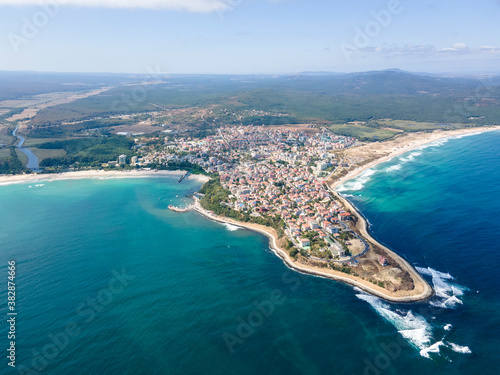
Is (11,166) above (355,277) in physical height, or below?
below

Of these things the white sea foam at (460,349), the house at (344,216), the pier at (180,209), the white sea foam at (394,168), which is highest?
the house at (344,216)

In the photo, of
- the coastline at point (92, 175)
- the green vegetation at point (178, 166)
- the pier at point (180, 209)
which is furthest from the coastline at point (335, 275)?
the green vegetation at point (178, 166)

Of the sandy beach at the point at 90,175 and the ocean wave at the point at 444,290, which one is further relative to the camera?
the sandy beach at the point at 90,175

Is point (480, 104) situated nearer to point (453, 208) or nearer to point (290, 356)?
point (453, 208)

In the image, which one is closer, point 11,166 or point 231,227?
point 231,227

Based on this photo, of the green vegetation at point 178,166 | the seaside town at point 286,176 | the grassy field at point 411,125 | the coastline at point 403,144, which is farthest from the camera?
the grassy field at point 411,125

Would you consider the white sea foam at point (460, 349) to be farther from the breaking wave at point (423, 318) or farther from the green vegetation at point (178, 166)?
the green vegetation at point (178, 166)

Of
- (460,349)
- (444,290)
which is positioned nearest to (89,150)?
(444,290)

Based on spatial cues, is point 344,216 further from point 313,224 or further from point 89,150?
point 89,150
